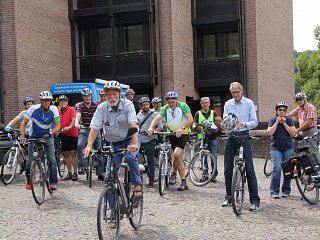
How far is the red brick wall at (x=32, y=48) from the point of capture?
20.3 meters

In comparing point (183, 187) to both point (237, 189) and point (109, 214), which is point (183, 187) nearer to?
point (237, 189)

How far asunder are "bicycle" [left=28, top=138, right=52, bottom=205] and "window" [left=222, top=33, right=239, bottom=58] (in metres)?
17.8

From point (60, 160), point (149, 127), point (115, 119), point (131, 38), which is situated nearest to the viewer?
point (115, 119)

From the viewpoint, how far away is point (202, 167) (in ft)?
34.0

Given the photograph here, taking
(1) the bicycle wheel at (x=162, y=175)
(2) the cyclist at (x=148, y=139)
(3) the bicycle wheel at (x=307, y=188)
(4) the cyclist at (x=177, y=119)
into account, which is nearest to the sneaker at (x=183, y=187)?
(4) the cyclist at (x=177, y=119)

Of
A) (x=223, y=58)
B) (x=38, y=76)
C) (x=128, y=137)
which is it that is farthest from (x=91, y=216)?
(x=223, y=58)

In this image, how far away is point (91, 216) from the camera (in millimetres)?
7574

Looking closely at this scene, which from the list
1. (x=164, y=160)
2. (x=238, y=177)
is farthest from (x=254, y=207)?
(x=164, y=160)

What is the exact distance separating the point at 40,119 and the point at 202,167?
3.47 m

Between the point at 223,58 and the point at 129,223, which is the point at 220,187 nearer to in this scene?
the point at 129,223

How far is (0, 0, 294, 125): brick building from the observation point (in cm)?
2298

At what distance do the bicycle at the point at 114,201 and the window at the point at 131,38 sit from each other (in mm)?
18690

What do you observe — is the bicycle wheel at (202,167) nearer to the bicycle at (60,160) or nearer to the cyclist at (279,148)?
the cyclist at (279,148)

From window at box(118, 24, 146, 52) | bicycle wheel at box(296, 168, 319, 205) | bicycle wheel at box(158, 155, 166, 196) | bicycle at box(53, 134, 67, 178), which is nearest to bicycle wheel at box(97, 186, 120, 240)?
bicycle wheel at box(158, 155, 166, 196)
